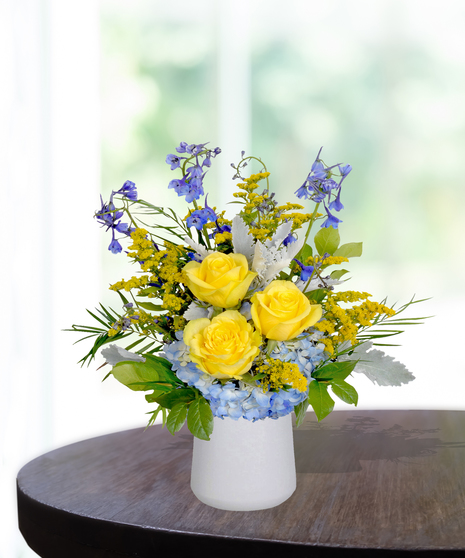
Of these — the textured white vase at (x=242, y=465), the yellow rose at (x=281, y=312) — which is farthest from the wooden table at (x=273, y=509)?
the yellow rose at (x=281, y=312)

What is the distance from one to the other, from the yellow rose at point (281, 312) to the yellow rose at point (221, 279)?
0.09 ft

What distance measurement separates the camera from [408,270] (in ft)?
10.1

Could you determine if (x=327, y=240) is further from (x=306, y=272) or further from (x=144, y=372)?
(x=144, y=372)

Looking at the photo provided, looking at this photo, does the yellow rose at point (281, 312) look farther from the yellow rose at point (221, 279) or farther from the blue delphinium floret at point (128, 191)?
the blue delphinium floret at point (128, 191)

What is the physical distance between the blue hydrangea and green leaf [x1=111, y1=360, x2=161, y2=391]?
3 centimetres

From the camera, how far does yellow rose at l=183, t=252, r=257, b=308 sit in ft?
2.51

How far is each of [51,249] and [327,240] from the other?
1.69 m

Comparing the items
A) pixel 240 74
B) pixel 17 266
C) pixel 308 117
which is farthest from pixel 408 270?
pixel 17 266

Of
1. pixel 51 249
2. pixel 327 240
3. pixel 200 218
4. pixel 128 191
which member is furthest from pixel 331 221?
pixel 51 249

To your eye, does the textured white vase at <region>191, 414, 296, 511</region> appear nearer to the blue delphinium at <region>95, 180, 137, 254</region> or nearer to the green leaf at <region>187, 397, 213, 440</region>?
the green leaf at <region>187, 397, 213, 440</region>

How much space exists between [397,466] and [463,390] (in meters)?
2.05

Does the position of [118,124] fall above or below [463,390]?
above

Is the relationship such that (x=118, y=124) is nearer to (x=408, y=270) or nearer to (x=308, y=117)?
(x=308, y=117)

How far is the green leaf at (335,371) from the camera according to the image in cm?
85
